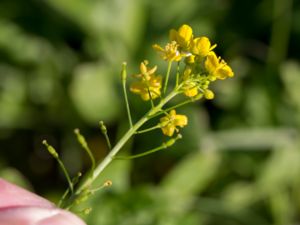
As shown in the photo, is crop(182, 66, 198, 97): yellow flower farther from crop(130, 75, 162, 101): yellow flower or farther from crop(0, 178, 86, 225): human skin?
crop(0, 178, 86, 225): human skin

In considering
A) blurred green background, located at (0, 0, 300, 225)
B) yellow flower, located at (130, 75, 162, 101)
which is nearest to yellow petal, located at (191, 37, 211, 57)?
yellow flower, located at (130, 75, 162, 101)

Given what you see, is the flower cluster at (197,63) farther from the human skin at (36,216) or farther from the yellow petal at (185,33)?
the human skin at (36,216)

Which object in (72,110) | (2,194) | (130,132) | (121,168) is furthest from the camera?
(72,110)

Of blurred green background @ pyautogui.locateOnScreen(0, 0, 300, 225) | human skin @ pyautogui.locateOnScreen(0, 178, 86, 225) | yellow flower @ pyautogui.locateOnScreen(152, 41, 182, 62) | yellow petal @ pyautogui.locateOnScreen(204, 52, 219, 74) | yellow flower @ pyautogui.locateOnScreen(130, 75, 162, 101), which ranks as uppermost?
yellow flower @ pyautogui.locateOnScreen(152, 41, 182, 62)

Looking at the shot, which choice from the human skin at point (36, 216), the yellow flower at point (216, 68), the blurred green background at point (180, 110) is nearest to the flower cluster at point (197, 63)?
the yellow flower at point (216, 68)

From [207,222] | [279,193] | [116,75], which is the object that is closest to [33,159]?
[116,75]

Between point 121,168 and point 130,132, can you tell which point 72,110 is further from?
point 130,132
